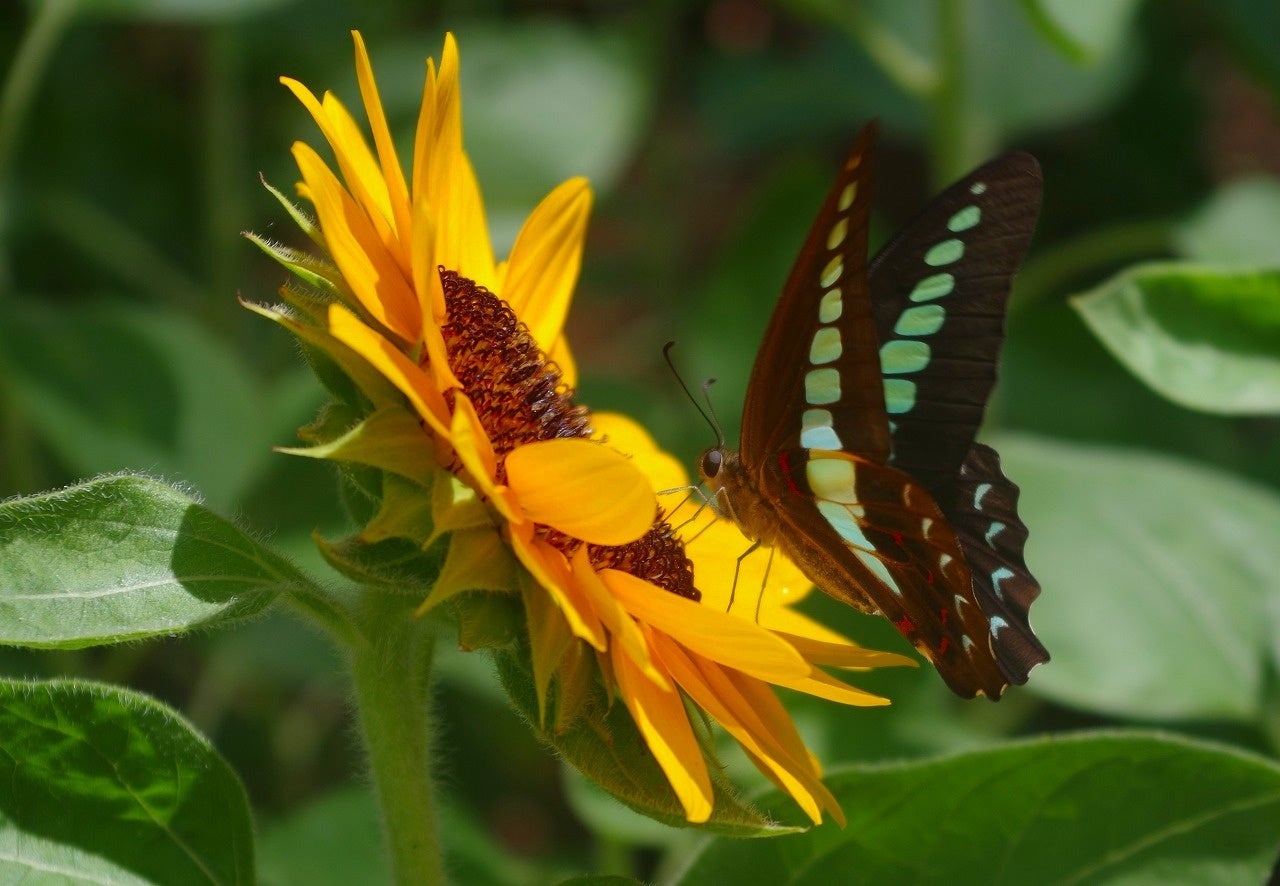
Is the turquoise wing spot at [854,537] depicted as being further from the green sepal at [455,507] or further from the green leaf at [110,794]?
the green leaf at [110,794]

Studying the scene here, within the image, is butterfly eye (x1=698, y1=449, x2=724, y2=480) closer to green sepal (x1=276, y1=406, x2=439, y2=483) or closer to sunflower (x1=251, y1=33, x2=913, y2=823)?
sunflower (x1=251, y1=33, x2=913, y2=823)

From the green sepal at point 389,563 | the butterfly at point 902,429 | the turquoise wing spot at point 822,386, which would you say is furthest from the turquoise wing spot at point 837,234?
the green sepal at point 389,563

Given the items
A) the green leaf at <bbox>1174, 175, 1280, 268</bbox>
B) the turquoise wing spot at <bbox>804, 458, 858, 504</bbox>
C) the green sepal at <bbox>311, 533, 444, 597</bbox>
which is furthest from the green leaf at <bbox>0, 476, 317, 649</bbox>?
the green leaf at <bbox>1174, 175, 1280, 268</bbox>

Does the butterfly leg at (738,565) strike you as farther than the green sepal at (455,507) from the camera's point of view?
Yes

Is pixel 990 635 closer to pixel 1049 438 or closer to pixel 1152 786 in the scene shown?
pixel 1152 786

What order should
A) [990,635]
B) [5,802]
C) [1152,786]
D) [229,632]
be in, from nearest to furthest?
[5,802], [1152,786], [990,635], [229,632]

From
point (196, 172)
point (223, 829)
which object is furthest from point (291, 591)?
point (196, 172)

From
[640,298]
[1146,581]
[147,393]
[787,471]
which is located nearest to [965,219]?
[787,471]
